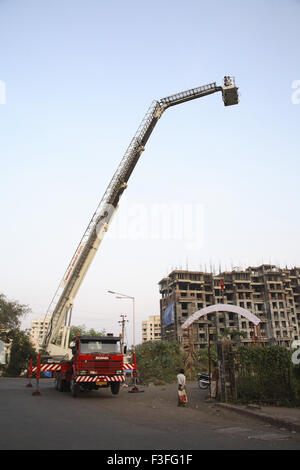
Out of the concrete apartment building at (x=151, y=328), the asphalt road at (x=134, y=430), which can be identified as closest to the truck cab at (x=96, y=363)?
the asphalt road at (x=134, y=430)

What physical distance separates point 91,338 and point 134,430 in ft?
29.5

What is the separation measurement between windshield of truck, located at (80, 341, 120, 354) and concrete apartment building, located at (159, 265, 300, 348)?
71537mm

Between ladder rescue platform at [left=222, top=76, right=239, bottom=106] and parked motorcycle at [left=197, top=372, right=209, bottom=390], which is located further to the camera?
ladder rescue platform at [left=222, top=76, right=239, bottom=106]

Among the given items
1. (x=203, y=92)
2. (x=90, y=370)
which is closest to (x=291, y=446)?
(x=90, y=370)

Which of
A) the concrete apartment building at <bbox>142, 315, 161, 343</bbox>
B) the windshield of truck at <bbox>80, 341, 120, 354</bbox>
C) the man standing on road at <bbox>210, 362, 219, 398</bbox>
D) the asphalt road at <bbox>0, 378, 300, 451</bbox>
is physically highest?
the concrete apartment building at <bbox>142, 315, 161, 343</bbox>

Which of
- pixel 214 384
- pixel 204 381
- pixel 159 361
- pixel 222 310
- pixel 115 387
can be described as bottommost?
pixel 115 387

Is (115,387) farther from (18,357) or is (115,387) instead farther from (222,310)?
(18,357)

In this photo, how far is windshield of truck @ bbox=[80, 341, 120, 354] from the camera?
16219mm

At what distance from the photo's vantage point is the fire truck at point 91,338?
52.1 ft

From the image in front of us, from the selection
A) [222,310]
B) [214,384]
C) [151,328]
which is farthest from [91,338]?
[151,328]

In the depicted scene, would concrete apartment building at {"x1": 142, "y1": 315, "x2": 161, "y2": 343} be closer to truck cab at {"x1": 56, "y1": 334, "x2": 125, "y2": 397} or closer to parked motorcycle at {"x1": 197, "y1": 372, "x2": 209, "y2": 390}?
parked motorcycle at {"x1": 197, "y1": 372, "x2": 209, "y2": 390}

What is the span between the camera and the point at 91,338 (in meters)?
16.8

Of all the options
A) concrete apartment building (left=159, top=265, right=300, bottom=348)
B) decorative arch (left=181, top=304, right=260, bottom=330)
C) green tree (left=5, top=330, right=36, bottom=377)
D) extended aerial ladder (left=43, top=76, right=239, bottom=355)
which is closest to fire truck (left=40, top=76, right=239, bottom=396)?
extended aerial ladder (left=43, top=76, right=239, bottom=355)

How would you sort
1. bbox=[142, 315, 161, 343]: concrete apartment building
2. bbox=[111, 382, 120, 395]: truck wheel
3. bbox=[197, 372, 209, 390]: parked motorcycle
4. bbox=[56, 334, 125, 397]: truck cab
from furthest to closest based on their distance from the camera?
bbox=[142, 315, 161, 343]: concrete apartment building → bbox=[197, 372, 209, 390]: parked motorcycle → bbox=[111, 382, 120, 395]: truck wheel → bbox=[56, 334, 125, 397]: truck cab
